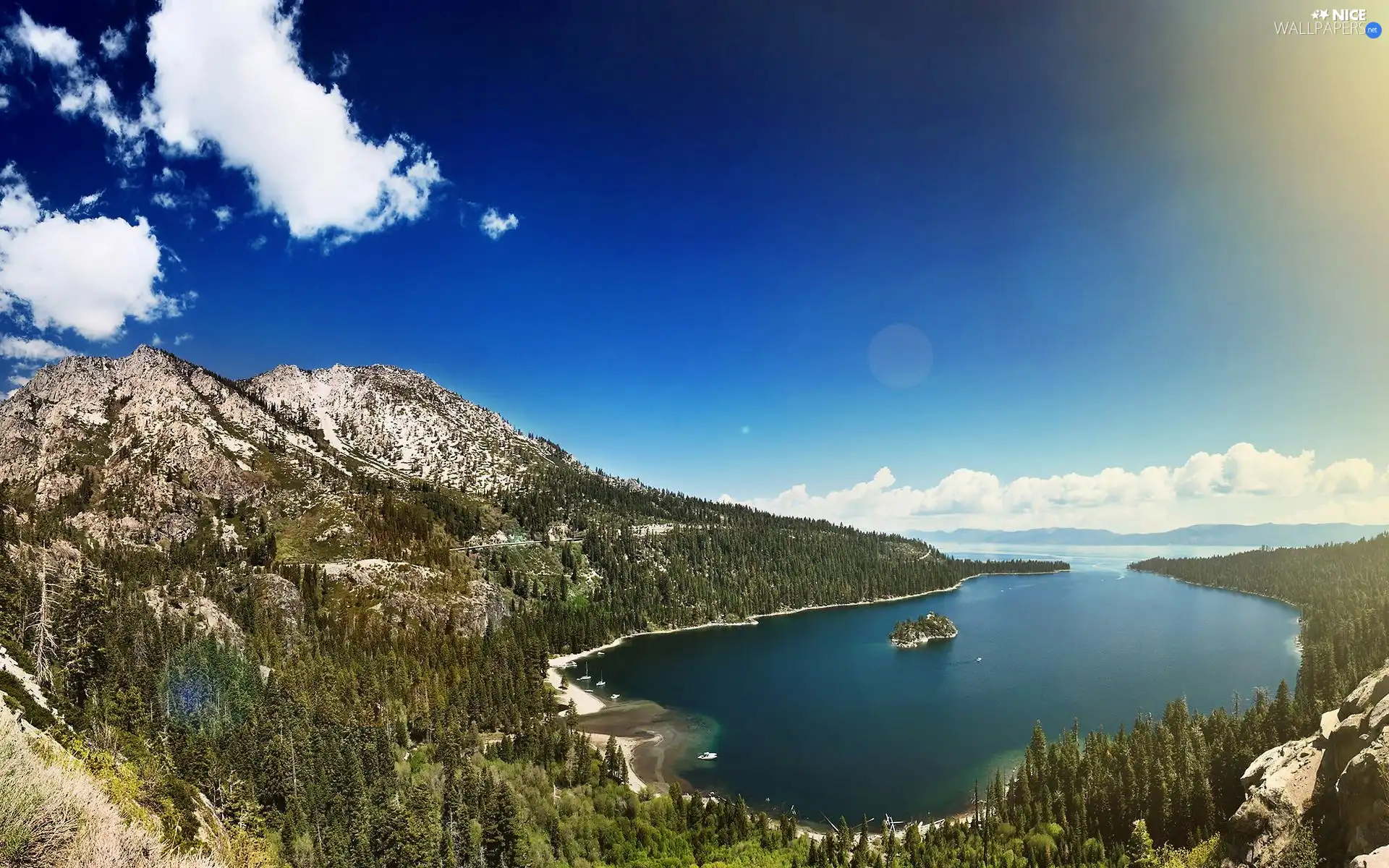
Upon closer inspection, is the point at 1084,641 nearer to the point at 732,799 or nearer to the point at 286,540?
the point at 732,799

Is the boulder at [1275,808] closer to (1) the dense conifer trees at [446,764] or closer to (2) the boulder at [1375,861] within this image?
(1) the dense conifer trees at [446,764]

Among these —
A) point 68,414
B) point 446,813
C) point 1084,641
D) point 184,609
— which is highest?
point 68,414

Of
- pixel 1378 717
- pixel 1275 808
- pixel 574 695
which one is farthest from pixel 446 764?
pixel 1378 717

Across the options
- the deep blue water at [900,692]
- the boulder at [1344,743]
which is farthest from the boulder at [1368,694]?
the deep blue water at [900,692]

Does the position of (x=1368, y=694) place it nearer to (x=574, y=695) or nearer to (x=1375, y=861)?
(x=1375, y=861)

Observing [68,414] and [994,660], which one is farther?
[68,414]

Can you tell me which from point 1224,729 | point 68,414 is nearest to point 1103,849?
point 1224,729

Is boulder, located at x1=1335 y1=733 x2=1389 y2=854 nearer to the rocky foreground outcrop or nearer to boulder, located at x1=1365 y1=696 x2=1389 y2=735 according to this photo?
the rocky foreground outcrop

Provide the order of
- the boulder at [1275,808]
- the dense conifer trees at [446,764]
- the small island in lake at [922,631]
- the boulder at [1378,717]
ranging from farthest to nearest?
1. the small island in lake at [922,631]
2. the dense conifer trees at [446,764]
3. the boulder at [1275,808]
4. the boulder at [1378,717]
